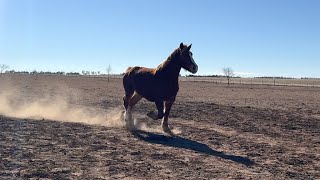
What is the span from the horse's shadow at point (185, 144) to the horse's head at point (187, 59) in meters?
2.11

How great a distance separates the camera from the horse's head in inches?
476

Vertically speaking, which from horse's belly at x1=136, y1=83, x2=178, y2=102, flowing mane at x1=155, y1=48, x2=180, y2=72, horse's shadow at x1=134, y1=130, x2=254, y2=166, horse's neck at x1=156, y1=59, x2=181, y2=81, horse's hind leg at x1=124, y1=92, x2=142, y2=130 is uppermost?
flowing mane at x1=155, y1=48, x2=180, y2=72

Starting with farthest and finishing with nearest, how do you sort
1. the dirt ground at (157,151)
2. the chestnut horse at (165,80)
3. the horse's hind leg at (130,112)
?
the horse's hind leg at (130,112), the chestnut horse at (165,80), the dirt ground at (157,151)

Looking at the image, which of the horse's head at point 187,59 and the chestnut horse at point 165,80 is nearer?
the horse's head at point 187,59

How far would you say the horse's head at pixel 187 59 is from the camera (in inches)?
476

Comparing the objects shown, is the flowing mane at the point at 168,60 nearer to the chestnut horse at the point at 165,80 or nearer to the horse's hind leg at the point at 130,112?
the chestnut horse at the point at 165,80

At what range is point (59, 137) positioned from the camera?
35.6 ft

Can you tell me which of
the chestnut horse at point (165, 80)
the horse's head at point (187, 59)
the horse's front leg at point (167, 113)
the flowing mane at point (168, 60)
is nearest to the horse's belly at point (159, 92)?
the chestnut horse at point (165, 80)

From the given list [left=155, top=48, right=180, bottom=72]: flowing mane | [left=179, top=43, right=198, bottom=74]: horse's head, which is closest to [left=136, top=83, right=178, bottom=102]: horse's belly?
[left=155, top=48, right=180, bottom=72]: flowing mane

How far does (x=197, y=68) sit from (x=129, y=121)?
312 cm

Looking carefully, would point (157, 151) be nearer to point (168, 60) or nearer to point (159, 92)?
point (159, 92)

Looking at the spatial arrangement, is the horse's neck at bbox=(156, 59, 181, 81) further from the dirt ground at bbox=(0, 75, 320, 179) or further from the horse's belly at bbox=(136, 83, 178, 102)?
the dirt ground at bbox=(0, 75, 320, 179)

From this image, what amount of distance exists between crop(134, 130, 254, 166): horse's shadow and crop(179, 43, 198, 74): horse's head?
211 centimetres

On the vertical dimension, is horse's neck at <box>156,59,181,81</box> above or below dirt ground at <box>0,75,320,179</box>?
above
